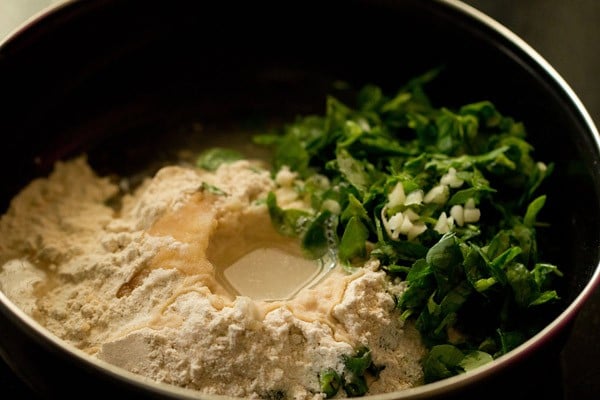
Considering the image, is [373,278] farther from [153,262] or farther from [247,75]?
[247,75]

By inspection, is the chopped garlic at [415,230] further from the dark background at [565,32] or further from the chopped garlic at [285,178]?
the dark background at [565,32]

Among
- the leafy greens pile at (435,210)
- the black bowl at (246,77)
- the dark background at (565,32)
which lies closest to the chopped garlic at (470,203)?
the leafy greens pile at (435,210)

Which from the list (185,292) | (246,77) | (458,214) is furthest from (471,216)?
(246,77)

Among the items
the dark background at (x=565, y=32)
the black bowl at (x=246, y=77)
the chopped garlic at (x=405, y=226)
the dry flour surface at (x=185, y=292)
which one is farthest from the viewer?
the dark background at (x=565, y=32)

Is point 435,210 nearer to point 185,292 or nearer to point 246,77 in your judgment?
point 185,292

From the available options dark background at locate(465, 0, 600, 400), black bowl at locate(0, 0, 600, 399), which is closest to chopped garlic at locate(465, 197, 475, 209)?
black bowl at locate(0, 0, 600, 399)

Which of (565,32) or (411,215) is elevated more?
(565,32)

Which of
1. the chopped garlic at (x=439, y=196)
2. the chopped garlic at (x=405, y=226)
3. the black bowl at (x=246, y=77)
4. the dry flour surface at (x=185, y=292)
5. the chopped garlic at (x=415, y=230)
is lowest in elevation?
the dry flour surface at (x=185, y=292)

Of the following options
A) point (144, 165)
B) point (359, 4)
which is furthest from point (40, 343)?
point (359, 4)
